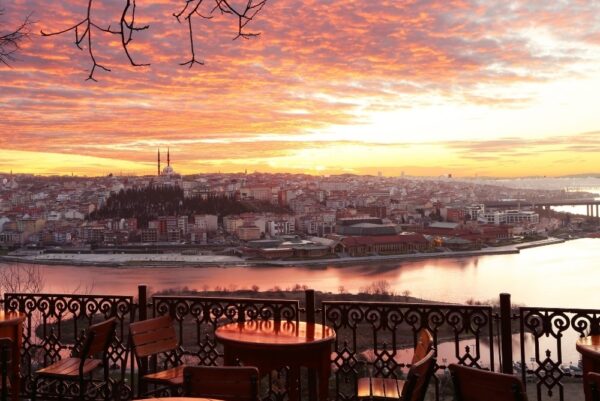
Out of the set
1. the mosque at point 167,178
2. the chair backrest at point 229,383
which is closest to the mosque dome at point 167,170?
the mosque at point 167,178

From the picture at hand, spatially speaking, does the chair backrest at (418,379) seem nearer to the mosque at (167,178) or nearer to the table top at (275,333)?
the table top at (275,333)

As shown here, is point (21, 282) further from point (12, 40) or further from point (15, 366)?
point (15, 366)

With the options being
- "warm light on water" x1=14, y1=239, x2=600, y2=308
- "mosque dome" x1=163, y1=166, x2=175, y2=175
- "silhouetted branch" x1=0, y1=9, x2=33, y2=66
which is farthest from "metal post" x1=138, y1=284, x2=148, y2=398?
"mosque dome" x1=163, y1=166, x2=175, y2=175

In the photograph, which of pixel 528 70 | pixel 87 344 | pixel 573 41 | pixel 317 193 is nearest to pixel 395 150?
pixel 528 70

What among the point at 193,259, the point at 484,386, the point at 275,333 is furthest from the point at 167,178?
the point at 484,386

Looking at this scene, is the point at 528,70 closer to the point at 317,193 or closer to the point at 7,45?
the point at 7,45

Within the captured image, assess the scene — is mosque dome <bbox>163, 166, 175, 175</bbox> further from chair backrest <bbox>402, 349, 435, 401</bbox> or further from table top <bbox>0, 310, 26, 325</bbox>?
chair backrest <bbox>402, 349, 435, 401</bbox>
